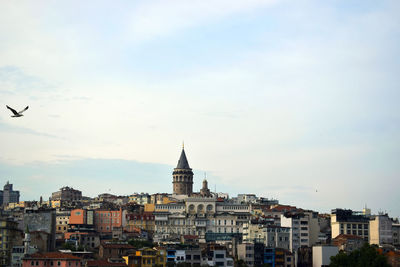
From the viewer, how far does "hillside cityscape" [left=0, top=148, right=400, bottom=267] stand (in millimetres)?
81875

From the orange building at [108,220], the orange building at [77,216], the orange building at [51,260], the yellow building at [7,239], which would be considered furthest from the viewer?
the orange building at [108,220]

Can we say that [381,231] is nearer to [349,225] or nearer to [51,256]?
[349,225]

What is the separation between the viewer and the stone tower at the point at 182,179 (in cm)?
15200

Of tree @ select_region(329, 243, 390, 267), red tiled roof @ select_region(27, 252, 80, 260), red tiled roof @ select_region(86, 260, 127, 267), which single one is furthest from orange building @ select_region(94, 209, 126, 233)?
tree @ select_region(329, 243, 390, 267)

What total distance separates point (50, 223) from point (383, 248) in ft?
136

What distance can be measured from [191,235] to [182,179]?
44.3 meters

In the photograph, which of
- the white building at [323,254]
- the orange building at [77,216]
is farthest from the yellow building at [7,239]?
the white building at [323,254]

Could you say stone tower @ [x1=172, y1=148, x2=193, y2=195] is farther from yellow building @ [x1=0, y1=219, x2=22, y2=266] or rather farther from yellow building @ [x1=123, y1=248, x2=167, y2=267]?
yellow building @ [x1=123, y1=248, x2=167, y2=267]

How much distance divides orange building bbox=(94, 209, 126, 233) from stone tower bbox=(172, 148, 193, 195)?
3269 cm

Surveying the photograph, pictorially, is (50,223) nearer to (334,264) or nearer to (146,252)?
(146,252)

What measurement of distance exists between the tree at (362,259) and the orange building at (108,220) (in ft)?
147

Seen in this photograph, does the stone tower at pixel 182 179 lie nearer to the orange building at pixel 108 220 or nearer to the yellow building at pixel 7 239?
the orange building at pixel 108 220

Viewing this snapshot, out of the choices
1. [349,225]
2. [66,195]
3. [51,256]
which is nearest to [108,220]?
[349,225]

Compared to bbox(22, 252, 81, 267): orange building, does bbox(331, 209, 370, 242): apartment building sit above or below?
above
